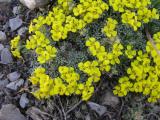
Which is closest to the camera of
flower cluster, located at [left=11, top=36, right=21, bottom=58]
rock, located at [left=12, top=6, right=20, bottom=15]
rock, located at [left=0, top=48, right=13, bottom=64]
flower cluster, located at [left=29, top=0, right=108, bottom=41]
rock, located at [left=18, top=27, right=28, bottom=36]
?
flower cluster, located at [left=29, top=0, right=108, bottom=41]

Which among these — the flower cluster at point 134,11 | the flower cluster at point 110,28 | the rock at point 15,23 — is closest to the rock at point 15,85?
the rock at point 15,23

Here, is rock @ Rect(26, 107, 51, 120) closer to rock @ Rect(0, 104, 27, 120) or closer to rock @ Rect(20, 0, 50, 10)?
rock @ Rect(0, 104, 27, 120)

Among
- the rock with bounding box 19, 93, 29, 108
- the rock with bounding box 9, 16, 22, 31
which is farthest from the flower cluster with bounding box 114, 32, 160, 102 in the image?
the rock with bounding box 9, 16, 22, 31

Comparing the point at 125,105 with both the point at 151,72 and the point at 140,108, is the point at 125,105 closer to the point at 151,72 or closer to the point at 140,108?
the point at 140,108

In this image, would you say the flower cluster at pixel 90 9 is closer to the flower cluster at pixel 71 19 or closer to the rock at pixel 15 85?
the flower cluster at pixel 71 19

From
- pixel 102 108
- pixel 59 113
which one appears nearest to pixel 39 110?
pixel 59 113

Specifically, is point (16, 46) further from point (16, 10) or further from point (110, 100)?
point (110, 100)
